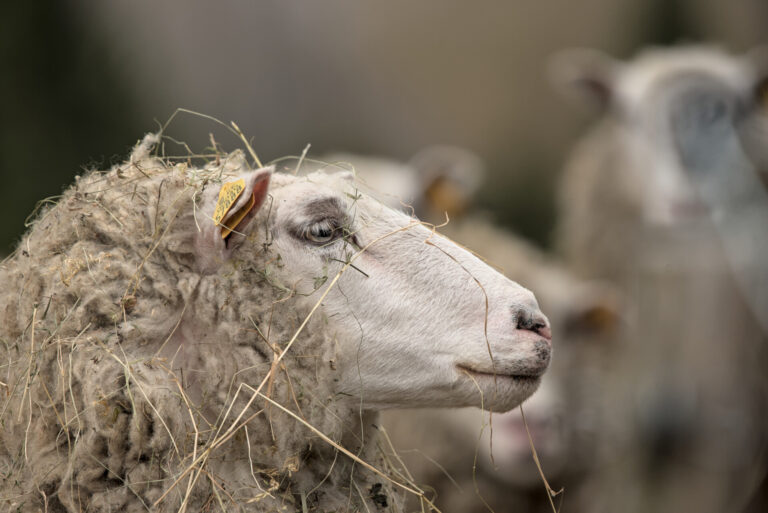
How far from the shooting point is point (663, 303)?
4.44m

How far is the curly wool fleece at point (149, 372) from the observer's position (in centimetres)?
194

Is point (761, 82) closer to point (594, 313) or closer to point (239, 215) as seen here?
→ point (594, 313)

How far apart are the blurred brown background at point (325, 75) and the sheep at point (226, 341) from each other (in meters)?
4.71

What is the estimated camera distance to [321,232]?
85.7 inches

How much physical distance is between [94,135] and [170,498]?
6184 millimetres

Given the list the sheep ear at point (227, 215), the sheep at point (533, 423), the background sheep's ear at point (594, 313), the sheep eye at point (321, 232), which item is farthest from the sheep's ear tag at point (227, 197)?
the background sheep's ear at point (594, 313)

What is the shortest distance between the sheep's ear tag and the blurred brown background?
15.9 feet

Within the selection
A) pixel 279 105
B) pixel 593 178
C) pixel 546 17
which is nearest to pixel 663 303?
pixel 593 178

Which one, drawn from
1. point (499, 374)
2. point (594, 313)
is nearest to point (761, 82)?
point (594, 313)

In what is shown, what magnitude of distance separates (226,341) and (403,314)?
18.5 inches

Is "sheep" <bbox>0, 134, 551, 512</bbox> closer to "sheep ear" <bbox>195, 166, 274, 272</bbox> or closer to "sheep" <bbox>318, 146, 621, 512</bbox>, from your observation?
"sheep ear" <bbox>195, 166, 274, 272</bbox>

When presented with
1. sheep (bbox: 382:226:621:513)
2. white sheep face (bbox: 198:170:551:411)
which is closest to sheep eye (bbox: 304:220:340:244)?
white sheep face (bbox: 198:170:551:411)

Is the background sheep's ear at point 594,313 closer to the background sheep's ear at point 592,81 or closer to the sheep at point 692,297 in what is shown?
the sheep at point 692,297

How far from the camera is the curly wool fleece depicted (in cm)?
194
